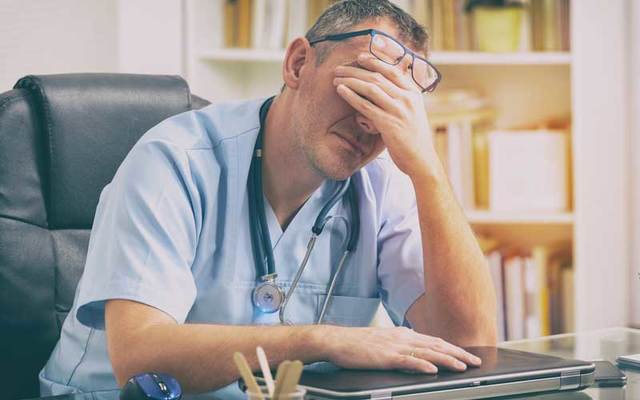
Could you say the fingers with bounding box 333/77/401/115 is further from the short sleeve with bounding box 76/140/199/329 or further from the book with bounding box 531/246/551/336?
the book with bounding box 531/246/551/336

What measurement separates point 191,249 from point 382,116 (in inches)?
13.8

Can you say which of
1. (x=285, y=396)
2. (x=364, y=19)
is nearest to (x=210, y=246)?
(x=364, y=19)

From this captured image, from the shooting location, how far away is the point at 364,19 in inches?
59.5

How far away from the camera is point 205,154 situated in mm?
1520

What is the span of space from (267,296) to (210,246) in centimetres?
12

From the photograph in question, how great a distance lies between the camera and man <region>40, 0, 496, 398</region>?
138 cm

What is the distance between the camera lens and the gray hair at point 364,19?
1.51 metres

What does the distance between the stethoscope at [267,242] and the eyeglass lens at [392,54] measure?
22 centimetres

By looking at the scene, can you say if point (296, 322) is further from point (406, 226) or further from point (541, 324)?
point (541, 324)

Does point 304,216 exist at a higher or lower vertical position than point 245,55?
lower

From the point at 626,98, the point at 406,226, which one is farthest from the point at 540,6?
the point at 406,226

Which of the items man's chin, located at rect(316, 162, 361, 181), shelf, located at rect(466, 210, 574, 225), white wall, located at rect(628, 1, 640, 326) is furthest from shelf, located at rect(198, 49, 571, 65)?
man's chin, located at rect(316, 162, 361, 181)

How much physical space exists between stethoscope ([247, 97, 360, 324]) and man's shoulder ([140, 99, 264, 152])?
0.08ft

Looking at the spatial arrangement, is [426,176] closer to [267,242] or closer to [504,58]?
[267,242]
